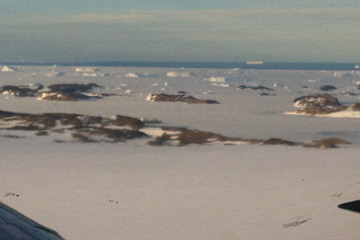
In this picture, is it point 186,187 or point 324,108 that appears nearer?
point 186,187

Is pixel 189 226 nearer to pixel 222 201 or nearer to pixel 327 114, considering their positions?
pixel 222 201

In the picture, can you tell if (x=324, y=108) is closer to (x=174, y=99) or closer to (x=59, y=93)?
(x=174, y=99)

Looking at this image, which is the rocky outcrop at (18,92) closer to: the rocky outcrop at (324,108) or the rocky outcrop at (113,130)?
the rocky outcrop at (113,130)

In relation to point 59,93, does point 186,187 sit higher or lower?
lower

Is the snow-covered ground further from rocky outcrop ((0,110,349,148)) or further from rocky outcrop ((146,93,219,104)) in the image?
rocky outcrop ((146,93,219,104))

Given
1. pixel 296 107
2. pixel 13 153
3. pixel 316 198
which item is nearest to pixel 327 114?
pixel 296 107

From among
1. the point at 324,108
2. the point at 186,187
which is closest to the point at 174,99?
the point at 324,108

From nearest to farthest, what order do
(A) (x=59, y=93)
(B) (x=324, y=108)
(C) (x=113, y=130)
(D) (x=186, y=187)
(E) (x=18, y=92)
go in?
(D) (x=186, y=187)
(C) (x=113, y=130)
(B) (x=324, y=108)
(A) (x=59, y=93)
(E) (x=18, y=92)

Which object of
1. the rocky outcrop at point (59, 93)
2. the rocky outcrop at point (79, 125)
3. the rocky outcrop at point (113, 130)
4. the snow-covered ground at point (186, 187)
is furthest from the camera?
the rocky outcrop at point (59, 93)

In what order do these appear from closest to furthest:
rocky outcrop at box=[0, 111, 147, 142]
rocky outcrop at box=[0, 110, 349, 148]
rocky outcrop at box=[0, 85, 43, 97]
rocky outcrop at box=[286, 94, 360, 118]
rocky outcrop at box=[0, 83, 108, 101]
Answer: rocky outcrop at box=[0, 110, 349, 148] < rocky outcrop at box=[0, 111, 147, 142] < rocky outcrop at box=[286, 94, 360, 118] < rocky outcrop at box=[0, 83, 108, 101] < rocky outcrop at box=[0, 85, 43, 97]

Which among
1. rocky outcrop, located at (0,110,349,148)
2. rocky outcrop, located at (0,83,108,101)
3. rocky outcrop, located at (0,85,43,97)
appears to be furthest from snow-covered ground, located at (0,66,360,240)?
rocky outcrop, located at (0,85,43,97)

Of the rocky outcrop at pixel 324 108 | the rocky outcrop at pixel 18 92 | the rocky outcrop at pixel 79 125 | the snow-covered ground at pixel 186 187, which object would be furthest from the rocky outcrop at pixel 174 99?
the snow-covered ground at pixel 186 187

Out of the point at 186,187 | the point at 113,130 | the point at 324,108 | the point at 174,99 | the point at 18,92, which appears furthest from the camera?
the point at 18,92
